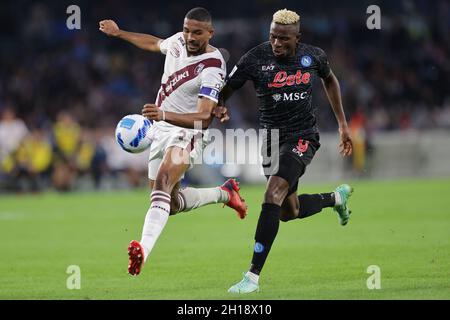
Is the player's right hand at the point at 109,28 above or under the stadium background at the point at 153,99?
under

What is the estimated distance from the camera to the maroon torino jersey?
374 inches

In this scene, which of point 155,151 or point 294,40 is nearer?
point 294,40

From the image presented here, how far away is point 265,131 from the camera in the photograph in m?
9.78

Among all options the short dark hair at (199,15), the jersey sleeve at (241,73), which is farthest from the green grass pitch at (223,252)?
the short dark hair at (199,15)

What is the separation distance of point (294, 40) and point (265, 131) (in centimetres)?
98

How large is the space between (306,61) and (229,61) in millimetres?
19414

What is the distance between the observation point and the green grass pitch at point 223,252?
29.2ft

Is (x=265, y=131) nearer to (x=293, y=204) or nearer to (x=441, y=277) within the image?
(x=293, y=204)

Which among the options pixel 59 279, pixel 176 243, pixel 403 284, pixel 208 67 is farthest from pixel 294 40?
pixel 176 243

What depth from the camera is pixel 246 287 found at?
8.62m

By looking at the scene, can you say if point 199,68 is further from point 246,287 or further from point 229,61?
point 229,61

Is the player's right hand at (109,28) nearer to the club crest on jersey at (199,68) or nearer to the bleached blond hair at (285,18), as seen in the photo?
the club crest on jersey at (199,68)

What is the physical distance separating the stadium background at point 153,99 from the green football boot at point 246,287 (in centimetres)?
943

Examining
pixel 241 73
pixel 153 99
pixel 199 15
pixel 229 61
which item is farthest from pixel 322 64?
pixel 153 99
